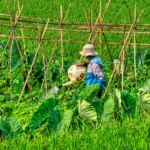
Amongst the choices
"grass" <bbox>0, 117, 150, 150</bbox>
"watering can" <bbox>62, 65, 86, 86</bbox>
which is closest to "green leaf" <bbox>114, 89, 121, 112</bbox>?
"grass" <bbox>0, 117, 150, 150</bbox>

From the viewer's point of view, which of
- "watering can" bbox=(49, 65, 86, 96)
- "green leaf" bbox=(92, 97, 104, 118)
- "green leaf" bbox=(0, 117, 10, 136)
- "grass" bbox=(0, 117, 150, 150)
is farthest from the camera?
"watering can" bbox=(49, 65, 86, 96)

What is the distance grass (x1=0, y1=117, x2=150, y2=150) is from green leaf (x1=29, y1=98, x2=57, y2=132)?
0.47 feet

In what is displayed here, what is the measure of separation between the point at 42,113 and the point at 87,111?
0.39 m

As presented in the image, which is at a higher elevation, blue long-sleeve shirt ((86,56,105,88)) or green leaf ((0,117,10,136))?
blue long-sleeve shirt ((86,56,105,88))

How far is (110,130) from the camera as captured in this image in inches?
226

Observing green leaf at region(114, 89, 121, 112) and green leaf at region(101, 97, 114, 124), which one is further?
green leaf at region(114, 89, 121, 112)

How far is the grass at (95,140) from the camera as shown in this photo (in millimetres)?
5402

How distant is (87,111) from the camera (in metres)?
6.18

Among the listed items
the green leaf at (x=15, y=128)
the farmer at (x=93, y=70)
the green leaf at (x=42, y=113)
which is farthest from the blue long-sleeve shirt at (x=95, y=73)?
the green leaf at (x=15, y=128)

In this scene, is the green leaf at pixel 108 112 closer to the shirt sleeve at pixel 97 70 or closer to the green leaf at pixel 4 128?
the green leaf at pixel 4 128

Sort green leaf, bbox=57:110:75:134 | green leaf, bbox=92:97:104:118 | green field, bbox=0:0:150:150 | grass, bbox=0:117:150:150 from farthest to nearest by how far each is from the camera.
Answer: green leaf, bbox=92:97:104:118 < green leaf, bbox=57:110:75:134 < green field, bbox=0:0:150:150 < grass, bbox=0:117:150:150

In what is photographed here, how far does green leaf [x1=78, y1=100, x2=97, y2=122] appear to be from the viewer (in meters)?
6.18

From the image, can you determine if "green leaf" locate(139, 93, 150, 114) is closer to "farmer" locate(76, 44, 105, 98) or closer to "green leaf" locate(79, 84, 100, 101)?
"green leaf" locate(79, 84, 100, 101)

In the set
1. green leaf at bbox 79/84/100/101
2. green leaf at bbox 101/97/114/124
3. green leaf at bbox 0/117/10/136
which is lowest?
green leaf at bbox 0/117/10/136
